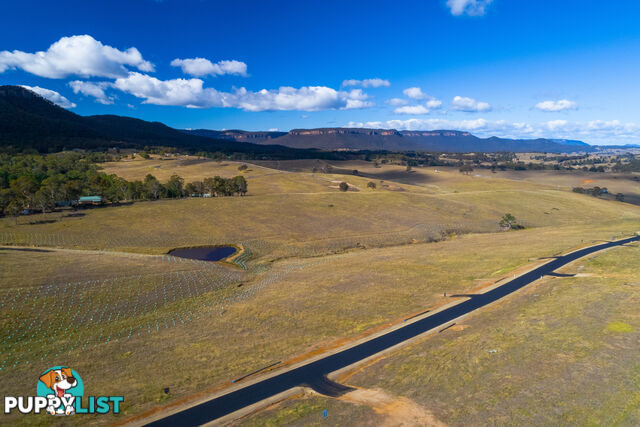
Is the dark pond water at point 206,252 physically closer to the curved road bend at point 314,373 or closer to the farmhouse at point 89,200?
the curved road bend at point 314,373

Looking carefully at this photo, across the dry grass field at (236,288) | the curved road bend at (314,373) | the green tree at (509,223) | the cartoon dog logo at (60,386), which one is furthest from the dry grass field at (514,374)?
the green tree at (509,223)

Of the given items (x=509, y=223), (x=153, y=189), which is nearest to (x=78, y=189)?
(x=153, y=189)

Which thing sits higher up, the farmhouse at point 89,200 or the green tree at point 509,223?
the farmhouse at point 89,200

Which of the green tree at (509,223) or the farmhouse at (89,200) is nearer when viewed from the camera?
the farmhouse at (89,200)

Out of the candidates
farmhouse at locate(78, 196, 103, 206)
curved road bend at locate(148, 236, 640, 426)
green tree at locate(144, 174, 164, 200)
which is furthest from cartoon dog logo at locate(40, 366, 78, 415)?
green tree at locate(144, 174, 164, 200)

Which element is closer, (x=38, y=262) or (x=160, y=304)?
(x=160, y=304)

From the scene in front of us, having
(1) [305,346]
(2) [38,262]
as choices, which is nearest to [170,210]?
(2) [38,262]

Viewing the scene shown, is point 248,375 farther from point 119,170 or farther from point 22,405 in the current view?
point 119,170
